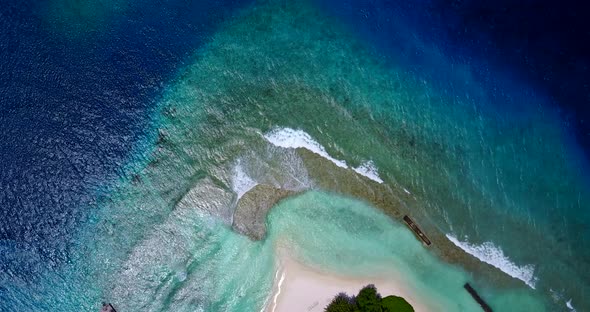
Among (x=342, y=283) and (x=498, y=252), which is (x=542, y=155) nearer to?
(x=498, y=252)

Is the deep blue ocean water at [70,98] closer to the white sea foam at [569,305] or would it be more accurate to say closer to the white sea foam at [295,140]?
the white sea foam at [295,140]

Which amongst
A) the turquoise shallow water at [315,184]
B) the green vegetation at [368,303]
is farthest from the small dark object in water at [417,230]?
the green vegetation at [368,303]

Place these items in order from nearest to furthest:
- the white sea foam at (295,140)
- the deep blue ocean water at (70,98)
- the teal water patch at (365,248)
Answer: the teal water patch at (365,248)
the white sea foam at (295,140)
the deep blue ocean water at (70,98)

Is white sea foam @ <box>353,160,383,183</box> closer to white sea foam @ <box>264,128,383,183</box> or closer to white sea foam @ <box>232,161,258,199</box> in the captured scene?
white sea foam @ <box>264,128,383,183</box>

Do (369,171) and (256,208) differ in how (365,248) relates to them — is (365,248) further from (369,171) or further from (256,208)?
(256,208)

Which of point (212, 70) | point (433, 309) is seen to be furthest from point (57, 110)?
point (433, 309)
